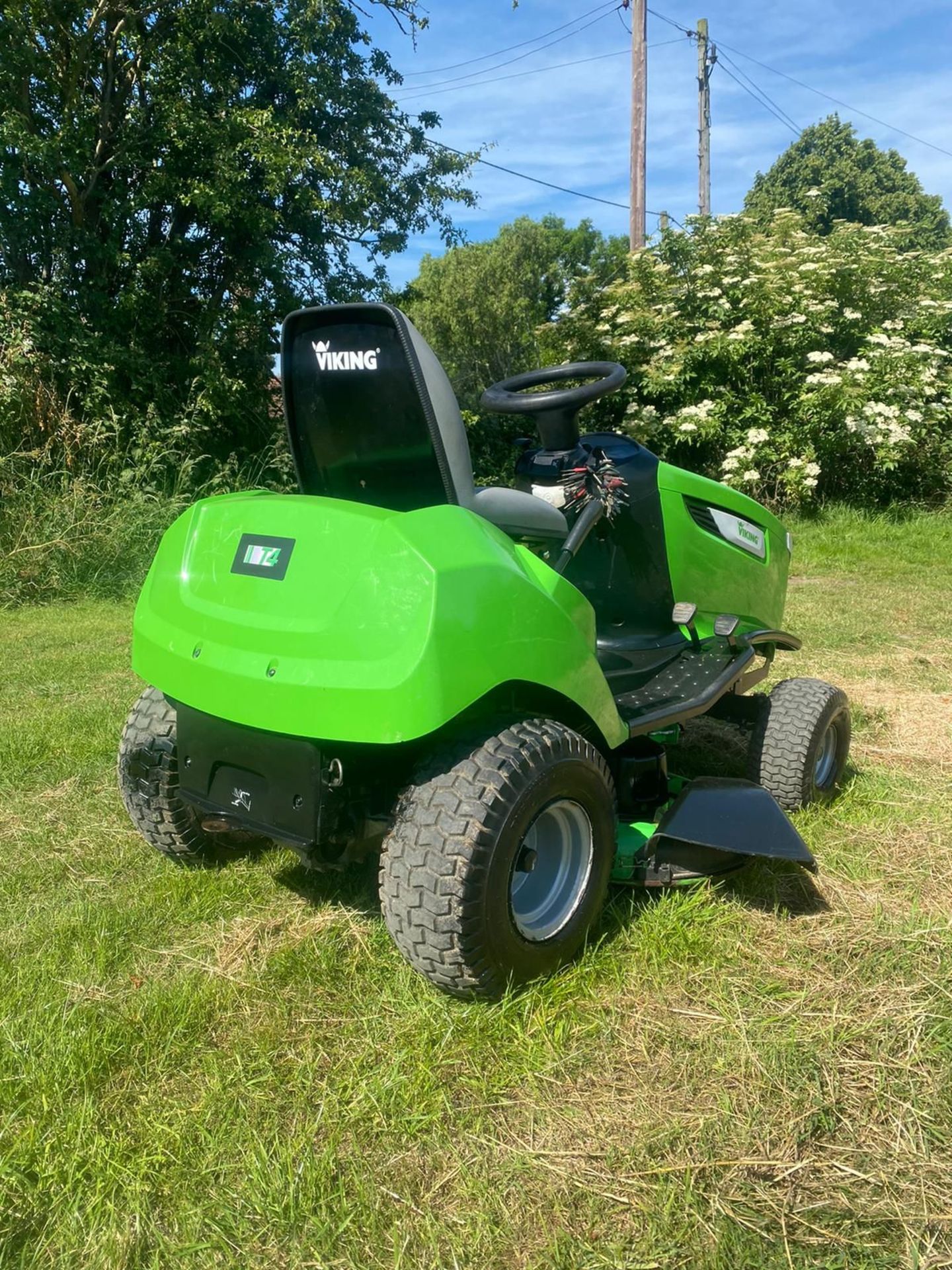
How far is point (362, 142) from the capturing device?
10094 mm

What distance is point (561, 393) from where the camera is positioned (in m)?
2.77

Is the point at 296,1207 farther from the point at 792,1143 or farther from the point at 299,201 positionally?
Answer: the point at 299,201

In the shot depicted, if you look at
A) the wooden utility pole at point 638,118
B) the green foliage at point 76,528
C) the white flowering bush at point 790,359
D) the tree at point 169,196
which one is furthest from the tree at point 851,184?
the green foliage at point 76,528

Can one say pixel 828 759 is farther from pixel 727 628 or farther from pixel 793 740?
pixel 727 628

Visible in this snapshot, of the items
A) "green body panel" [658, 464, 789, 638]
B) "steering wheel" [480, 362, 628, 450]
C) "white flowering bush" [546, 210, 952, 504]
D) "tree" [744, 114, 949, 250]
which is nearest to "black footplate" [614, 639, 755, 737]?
"green body panel" [658, 464, 789, 638]

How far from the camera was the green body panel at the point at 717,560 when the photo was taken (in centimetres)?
309

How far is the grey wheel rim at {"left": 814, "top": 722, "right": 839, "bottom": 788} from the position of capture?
3.29 meters

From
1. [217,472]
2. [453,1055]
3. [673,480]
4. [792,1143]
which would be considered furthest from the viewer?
[217,472]

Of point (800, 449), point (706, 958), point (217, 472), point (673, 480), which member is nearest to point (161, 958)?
point (706, 958)

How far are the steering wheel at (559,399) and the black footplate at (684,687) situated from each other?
2.45 feet

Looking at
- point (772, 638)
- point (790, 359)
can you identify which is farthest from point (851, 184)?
point (772, 638)

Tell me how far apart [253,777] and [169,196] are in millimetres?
Answer: 8443

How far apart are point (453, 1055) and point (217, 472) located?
26.0 ft

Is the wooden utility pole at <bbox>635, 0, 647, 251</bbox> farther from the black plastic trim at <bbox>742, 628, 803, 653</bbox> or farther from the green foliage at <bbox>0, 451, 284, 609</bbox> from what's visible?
the black plastic trim at <bbox>742, 628, 803, 653</bbox>
